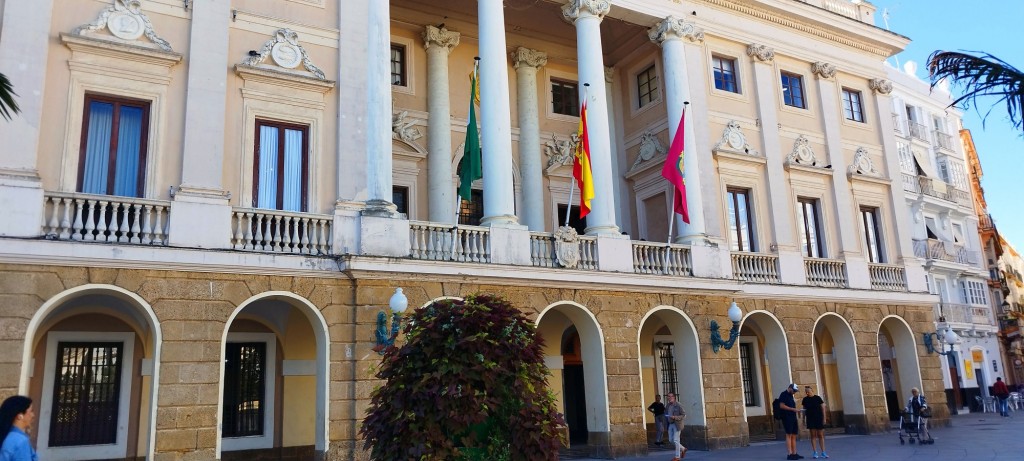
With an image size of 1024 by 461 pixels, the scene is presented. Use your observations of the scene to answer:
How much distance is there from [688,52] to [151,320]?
52.1 ft

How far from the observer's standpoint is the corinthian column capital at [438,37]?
72.3 feet

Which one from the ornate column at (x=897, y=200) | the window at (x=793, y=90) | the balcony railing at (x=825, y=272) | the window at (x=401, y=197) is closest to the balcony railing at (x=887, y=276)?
the ornate column at (x=897, y=200)

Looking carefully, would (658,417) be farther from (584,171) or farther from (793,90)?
(793,90)

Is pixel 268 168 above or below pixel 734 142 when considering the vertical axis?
below

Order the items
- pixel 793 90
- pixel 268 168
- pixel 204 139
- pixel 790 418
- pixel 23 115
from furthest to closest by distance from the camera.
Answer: pixel 793 90, pixel 790 418, pixel 268 168, pixel 204 139, pixel 23 115

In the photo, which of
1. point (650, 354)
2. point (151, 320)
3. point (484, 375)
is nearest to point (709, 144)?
point (650, 354)

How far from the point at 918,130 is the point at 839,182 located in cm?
1988

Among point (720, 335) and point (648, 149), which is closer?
point (720, 335)

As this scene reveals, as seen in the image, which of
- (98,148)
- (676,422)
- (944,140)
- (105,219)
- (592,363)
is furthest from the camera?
(944,140)

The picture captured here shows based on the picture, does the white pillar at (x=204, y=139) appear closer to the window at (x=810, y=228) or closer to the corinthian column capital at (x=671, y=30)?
the corinthian column capital at (x=671, y=30)

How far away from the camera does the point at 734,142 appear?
23453 millimetres

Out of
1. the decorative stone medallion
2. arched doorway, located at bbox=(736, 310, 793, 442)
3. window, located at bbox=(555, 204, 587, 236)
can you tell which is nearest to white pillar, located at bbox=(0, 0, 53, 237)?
the decorative stone medallion

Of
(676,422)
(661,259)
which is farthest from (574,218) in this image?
(676,422)

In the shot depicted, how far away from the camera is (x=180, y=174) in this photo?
1534cm
